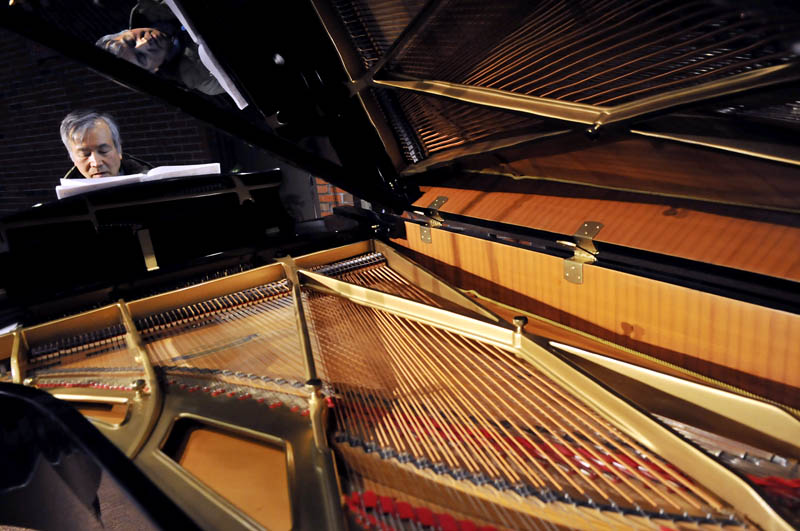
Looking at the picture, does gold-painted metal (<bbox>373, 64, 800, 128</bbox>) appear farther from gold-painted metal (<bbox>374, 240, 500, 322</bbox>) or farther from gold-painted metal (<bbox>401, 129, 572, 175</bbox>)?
gold-painted metal (<bbox>374, 240, 500, 322</bbox>)

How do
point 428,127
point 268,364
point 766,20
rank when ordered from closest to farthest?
point 766,20 < point 268,364 < point 428,127

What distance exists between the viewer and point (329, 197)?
5859 millimetres

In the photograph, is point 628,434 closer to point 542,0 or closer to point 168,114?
point 542,0

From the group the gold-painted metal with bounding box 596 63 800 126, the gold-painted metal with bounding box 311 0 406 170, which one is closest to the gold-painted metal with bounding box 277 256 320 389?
the gold-painted metal with bounding box 311 0 406 170

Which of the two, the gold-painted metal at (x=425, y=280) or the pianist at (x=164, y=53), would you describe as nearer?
the gold-painted metal at (x=425, y=280)

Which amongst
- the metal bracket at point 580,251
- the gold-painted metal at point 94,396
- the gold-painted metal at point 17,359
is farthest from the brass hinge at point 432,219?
the gold-painted metal at point 17,359

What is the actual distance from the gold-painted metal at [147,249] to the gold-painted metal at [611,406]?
1.05 meters

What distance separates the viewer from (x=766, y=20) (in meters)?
0.91

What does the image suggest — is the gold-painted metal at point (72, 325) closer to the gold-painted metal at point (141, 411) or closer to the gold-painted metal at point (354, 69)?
the gold-painted metal at point (141, 411)

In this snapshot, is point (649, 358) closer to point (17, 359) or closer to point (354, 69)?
point (354, 69)

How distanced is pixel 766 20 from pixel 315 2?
140 cm

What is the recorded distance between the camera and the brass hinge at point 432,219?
2016 millimetres

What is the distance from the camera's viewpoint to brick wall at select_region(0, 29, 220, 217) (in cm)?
604

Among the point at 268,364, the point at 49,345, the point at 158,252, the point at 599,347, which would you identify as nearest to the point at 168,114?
the point at 158,252
